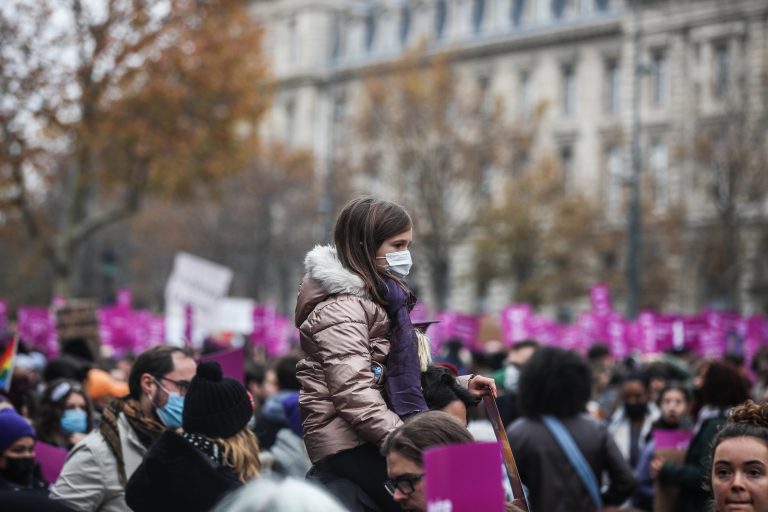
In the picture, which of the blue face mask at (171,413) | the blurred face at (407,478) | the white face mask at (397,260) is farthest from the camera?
the blue face mask at (171,413)

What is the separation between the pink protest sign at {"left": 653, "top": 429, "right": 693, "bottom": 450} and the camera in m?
8.38

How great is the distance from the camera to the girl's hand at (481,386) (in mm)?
4828

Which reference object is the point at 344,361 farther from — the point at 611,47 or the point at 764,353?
the point at 611,47

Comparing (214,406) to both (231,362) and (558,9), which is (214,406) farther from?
(558,9)

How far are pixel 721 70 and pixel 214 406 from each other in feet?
125

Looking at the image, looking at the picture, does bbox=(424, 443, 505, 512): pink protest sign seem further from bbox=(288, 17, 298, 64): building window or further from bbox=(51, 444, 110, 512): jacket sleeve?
bbox=(288, 17, 298, 64): building window

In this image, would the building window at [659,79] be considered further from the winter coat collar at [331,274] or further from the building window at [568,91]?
the winter coat collar at [331,274]

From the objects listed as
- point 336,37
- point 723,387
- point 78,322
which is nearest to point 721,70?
point 336,37

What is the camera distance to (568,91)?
55.8 m

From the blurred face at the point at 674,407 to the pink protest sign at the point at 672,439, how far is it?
0.78 m

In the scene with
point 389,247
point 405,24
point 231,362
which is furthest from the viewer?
point 405,24

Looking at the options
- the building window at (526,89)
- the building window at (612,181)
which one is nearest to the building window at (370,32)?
the building window at (526,89)

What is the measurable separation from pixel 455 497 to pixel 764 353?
16.4 m

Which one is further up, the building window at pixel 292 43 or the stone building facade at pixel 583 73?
the building window at pixel 292 43
